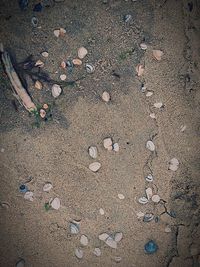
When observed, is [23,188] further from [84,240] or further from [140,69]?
[140,69]

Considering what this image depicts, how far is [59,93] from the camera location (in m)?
2.43

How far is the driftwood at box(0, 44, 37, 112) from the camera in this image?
2.39m

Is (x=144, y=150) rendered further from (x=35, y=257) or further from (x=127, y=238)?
(x=35, y=257)

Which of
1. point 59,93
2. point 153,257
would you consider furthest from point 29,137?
point 153,257

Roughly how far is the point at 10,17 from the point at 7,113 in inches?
26.7

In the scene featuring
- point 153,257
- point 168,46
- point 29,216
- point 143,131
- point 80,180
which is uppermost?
point 168,46

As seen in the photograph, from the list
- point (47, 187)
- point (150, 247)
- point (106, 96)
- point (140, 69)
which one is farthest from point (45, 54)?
point (150, 247)

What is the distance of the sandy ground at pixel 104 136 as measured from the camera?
7.86ft

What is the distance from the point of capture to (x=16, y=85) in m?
2.42

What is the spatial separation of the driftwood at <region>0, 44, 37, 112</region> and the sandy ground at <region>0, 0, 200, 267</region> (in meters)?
0.05

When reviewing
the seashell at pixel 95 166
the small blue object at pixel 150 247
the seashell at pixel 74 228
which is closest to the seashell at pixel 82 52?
the seashell at pixel 95 166

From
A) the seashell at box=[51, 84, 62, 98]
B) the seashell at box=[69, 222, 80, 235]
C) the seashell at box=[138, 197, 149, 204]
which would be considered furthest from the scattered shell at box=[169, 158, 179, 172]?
the seashell at box=[51, 84, 62, 98]

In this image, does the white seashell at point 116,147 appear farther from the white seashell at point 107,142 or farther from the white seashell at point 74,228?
the white seashell at point 74,228

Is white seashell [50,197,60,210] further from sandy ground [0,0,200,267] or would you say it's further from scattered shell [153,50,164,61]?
scattered shell [153,50,164,61]
